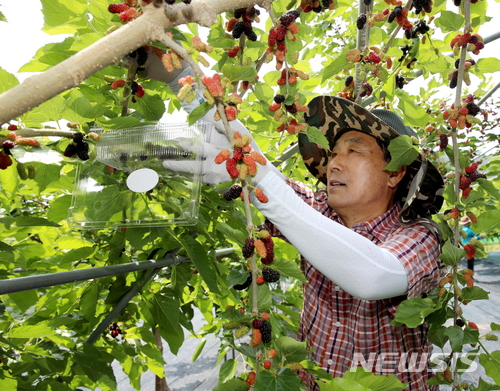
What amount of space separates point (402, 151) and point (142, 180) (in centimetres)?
71

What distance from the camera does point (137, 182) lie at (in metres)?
0.75

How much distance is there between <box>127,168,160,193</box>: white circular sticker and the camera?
736 millimetres

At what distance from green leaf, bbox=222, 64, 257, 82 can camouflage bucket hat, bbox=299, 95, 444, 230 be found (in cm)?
67

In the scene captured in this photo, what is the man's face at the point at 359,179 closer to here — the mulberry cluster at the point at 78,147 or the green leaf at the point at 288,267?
the green leaf at the point at 288,267

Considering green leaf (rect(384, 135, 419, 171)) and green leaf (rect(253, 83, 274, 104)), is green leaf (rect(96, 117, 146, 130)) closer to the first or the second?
green leaf (rect(253, 83, 274, 104))

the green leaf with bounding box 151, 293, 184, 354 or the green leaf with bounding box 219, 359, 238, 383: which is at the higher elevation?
the green leaf with bounding box 151, 293, 184, 354

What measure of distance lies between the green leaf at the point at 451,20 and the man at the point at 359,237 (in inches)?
12.7

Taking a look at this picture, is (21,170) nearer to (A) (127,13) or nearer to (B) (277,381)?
(A) (127,13)

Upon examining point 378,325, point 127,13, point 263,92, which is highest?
point 127,13

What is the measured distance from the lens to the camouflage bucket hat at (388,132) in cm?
123

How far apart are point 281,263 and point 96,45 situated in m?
0.46

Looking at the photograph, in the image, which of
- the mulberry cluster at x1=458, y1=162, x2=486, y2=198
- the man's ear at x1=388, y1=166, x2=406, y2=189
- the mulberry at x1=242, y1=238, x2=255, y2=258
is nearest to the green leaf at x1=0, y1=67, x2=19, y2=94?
the mulberry at x1=242, y1=238, x2=255, y2=258

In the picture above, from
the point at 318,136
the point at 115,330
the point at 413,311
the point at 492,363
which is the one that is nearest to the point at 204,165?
the point at 318,136

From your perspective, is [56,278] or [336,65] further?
[336,65]
